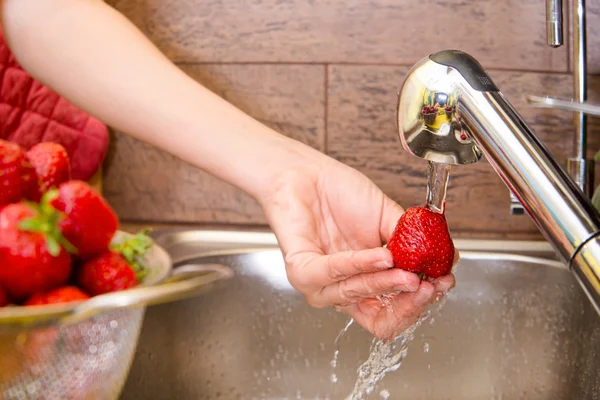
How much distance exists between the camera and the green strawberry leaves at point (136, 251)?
0.57 m

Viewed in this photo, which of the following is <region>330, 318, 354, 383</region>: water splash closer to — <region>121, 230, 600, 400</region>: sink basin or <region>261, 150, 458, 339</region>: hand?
<region>121, 230, 600, 400</region>: sink basin

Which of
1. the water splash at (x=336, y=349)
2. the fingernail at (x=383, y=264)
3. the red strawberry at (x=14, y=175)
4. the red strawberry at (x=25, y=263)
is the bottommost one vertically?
the water splash at (x=336, y=349)

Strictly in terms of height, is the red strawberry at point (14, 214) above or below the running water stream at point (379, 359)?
above

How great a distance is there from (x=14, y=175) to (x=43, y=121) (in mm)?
587

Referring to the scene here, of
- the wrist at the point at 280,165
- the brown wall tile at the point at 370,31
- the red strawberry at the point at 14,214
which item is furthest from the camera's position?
the brown wall tile at the point at 370,31

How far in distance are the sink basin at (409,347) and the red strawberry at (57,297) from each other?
0.33 metres

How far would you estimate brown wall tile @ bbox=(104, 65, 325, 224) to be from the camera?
1.06 metres

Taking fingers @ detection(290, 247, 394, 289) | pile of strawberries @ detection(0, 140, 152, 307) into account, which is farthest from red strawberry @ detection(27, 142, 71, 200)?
fingers @ detection(290, 247, 394, 289)

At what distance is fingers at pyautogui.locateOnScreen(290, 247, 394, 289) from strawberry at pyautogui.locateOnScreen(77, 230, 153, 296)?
0.14 m

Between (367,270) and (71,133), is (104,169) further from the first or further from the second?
(367,270)

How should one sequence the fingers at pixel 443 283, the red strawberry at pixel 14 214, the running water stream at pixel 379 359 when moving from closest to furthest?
the red strawberry at pixel 14 214 → the fingers at pixel 443 283 → the running water stream at pixel 379 359

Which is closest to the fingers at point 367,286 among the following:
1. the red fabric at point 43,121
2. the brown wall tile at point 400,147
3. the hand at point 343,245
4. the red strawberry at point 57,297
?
the hand at point 343,245

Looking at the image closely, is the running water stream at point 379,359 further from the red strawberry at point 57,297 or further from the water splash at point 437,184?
the red strawberry at point 57,297

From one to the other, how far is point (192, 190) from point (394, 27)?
0.42 metres
